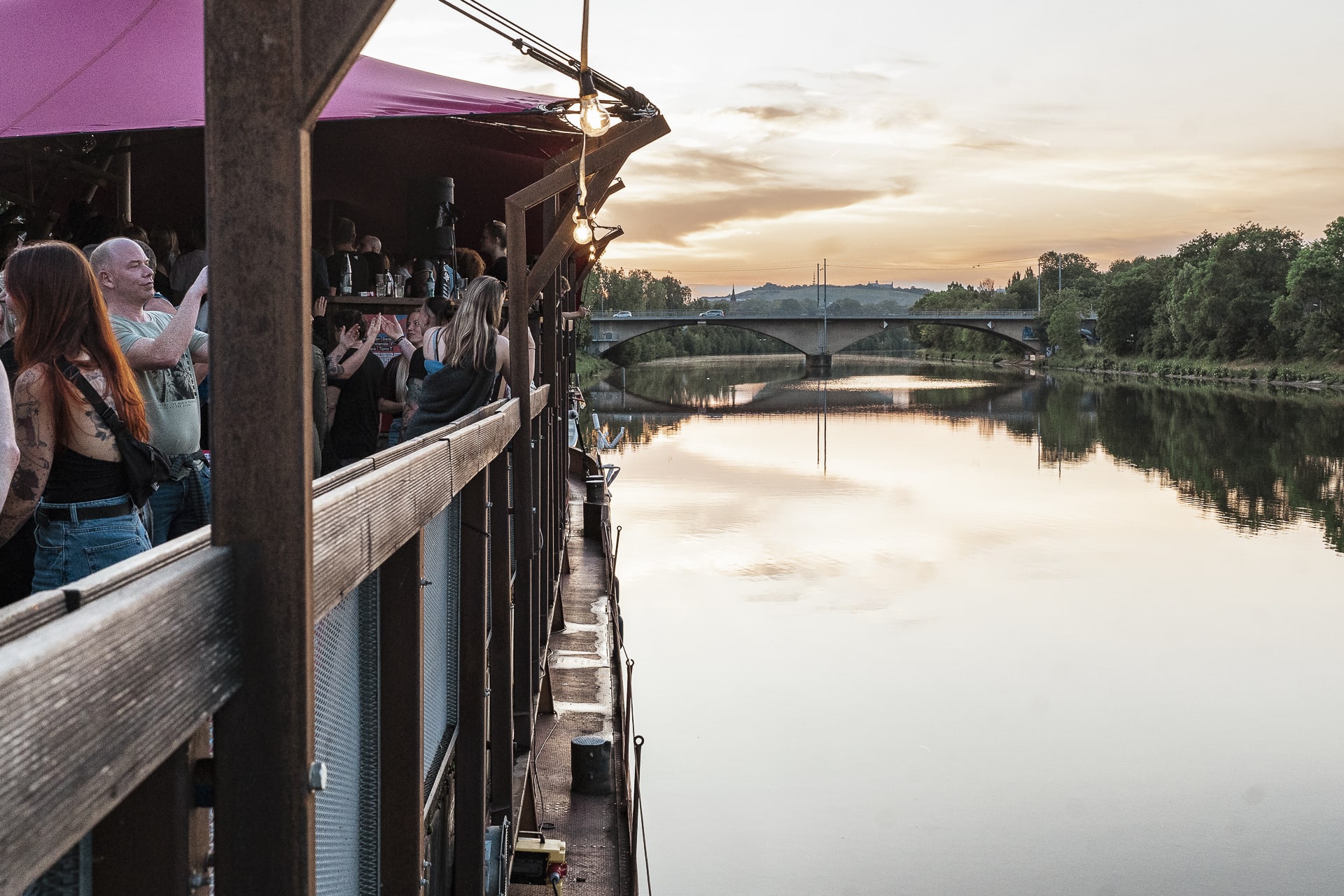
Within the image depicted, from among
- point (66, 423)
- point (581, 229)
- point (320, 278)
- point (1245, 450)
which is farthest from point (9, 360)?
point (1245, 450)

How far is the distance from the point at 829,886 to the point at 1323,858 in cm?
408

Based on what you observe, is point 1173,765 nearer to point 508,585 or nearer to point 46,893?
point 508,585

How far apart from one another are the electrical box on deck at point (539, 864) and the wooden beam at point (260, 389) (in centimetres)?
522

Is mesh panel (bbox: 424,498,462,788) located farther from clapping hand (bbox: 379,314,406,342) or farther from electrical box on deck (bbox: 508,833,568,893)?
clapping hand (bbox: 379,314,406,342)

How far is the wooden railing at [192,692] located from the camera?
36.8 inches

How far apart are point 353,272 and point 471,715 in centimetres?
393

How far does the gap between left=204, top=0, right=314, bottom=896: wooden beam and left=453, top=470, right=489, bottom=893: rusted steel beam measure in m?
2.50

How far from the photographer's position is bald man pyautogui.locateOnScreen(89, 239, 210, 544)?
288cm

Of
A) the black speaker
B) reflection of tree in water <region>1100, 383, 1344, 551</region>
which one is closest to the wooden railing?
the black speaker

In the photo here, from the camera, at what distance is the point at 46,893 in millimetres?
1220

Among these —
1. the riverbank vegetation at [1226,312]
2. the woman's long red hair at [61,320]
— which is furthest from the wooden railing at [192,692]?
the riverbank vegetation at [1226,312]

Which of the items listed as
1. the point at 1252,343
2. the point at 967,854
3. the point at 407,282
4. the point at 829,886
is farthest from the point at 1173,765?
the point at 1252,343

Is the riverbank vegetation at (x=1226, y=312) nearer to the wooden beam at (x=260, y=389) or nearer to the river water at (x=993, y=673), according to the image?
the river water at (x=993, y=673)

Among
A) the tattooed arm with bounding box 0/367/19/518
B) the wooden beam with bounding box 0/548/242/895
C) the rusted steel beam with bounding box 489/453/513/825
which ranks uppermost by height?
the tattooed arm with bounding box 0/367/19/518
